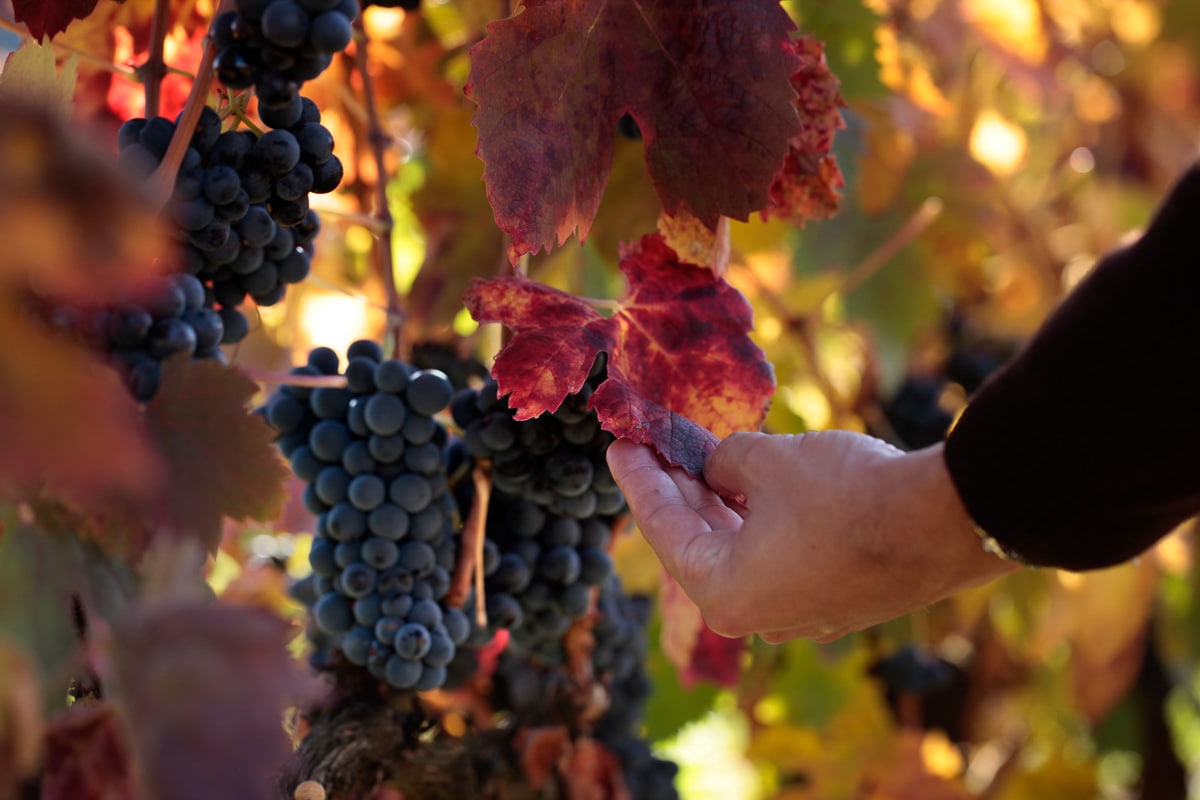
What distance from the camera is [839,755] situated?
1265mm

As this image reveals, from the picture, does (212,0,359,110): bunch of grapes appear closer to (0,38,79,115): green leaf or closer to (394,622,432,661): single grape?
(0,38,79,115): green leaf

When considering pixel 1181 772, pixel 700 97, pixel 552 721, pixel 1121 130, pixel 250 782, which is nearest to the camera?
pixel 250 782

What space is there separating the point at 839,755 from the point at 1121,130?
122 centimetres

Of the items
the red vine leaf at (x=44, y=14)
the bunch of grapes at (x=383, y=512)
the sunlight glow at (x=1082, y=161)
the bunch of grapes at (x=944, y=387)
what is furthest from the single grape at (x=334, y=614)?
the sunlight glow at (x=1082, y=161)

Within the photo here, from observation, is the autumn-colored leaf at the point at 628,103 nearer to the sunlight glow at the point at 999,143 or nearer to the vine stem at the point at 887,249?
the vine stem at the point at 887,249

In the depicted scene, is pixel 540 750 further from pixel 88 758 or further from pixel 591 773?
pixel 88 758

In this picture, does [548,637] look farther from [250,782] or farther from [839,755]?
[839,755]

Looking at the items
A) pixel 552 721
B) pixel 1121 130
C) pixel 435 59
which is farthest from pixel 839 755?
pixel 1121 130

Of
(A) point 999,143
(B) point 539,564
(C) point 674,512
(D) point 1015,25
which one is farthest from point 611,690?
(D) point 1015,25

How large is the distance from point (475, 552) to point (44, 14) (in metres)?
0.36

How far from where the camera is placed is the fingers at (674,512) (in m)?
0.46

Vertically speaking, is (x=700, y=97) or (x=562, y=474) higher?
(x=700, y=97)

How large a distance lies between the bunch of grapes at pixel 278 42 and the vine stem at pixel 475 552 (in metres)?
0.24

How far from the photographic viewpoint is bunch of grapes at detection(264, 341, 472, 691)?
616mm
